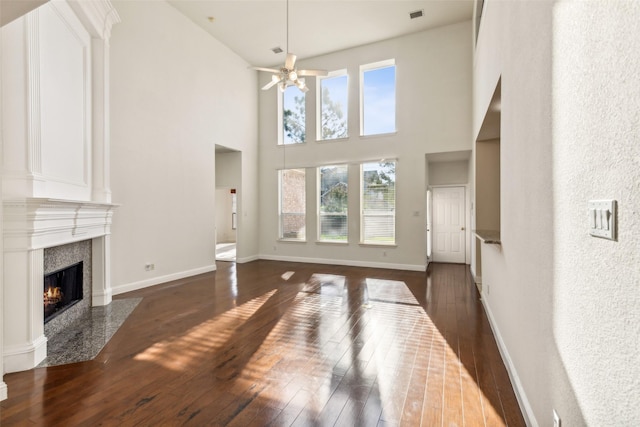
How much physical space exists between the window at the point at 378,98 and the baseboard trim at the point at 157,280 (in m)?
4.72

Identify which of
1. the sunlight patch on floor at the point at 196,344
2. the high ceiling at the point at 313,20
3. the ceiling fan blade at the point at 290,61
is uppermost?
the high ceiling at the point at 313,20

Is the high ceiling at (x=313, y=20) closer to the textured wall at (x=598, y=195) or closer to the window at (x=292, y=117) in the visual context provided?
the window at (x=292, y=117)

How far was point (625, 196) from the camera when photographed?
88 centimetres

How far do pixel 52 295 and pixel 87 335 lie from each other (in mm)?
628

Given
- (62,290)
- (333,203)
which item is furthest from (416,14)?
(62,290)

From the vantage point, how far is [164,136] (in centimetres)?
578

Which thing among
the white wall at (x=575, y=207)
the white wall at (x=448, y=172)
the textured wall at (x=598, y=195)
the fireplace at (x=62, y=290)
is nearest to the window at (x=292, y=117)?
the white wall at (x=448, y=172)

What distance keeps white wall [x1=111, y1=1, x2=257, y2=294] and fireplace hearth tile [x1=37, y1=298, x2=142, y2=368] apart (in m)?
0.95

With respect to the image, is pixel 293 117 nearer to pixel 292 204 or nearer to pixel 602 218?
pixel 292 204

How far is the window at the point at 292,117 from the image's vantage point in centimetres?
824

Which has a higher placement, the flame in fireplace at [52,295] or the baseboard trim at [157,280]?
the flame in fireplace at [52,295]

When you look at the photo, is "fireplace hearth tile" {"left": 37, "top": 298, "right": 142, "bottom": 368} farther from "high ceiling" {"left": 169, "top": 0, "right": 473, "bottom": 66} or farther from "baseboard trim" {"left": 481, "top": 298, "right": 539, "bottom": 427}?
"high ceiling" {"left": 169, "top": 0, "right": 473, "bottom": 66}

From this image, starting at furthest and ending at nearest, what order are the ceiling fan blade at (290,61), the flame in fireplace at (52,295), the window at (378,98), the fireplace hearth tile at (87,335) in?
the window at (378,98)
the ceiling fan blade at (290,61)
the flame in fireplace at (52,295)
the fireplace hearth tile at (87,335)

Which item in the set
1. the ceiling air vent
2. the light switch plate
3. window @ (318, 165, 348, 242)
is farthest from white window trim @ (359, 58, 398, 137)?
the light switch plate
